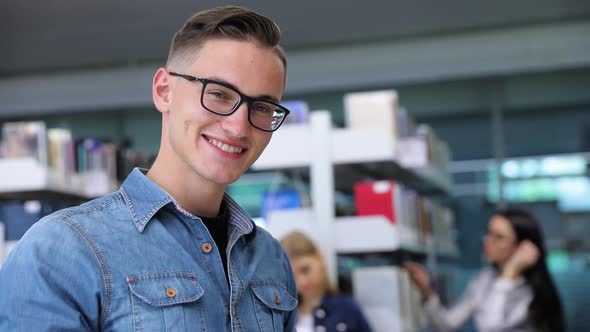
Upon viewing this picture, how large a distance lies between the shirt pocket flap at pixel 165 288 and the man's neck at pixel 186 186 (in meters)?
0.14

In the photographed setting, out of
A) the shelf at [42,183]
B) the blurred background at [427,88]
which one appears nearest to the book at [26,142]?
the shelf at [42,183]

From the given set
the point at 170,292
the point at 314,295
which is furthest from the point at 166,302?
the point at 314,295

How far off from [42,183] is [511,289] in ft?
8.52

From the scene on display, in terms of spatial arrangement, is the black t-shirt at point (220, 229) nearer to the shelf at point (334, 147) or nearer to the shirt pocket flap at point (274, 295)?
the shirt pocket flap at point (274, 295)

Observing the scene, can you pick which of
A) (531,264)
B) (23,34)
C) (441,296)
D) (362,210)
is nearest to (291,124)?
(362,210)

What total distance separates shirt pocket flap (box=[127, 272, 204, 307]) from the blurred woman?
2517 mm

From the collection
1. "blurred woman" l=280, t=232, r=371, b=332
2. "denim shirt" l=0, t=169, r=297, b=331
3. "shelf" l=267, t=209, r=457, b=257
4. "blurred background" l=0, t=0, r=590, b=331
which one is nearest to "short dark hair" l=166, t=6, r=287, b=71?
"denim shirt" l=0, t=169, r=297, b=331

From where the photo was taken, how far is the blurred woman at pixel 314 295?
3695 mm

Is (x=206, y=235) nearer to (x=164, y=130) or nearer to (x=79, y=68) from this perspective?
(x=164, y=130)

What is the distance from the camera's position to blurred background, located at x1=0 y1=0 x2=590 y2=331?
6578 mm

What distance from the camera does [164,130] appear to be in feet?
4.26

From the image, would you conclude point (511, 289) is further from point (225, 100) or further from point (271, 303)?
point (225, 100)

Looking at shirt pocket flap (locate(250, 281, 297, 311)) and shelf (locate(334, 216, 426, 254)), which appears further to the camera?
shelf (locate(334, 216, 426, 254))

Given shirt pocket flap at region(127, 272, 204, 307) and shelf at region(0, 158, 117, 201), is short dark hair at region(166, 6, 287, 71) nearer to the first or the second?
shirt pocket flap at region(127, 272, 204, 307)
